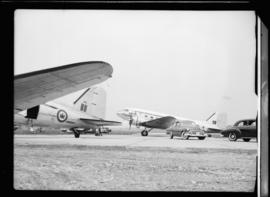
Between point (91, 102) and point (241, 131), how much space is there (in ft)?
18.7

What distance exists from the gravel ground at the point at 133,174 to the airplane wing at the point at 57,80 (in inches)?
33.0

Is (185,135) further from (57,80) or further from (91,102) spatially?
(57,80)

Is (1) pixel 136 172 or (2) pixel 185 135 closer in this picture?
(1) pixel 136 172

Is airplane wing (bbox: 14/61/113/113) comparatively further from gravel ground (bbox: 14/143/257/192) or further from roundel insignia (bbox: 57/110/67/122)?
roundel insignia (bbox: 57/110/67/122)

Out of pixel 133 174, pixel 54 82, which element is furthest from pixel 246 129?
pixel 54 82

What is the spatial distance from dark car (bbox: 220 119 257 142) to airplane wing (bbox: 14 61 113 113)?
22.7ft

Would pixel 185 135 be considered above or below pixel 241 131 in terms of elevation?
below

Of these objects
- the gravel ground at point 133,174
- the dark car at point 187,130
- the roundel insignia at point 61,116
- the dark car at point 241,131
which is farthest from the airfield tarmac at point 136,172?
the roundel insignia at point 61,116

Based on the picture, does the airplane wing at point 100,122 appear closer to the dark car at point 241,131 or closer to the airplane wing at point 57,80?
the dark car at point 241,131

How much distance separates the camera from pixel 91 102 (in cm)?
1278

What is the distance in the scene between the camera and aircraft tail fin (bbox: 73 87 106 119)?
12648 millimetres

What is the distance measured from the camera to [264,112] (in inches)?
81.0

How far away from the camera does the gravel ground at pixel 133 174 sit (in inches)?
148
